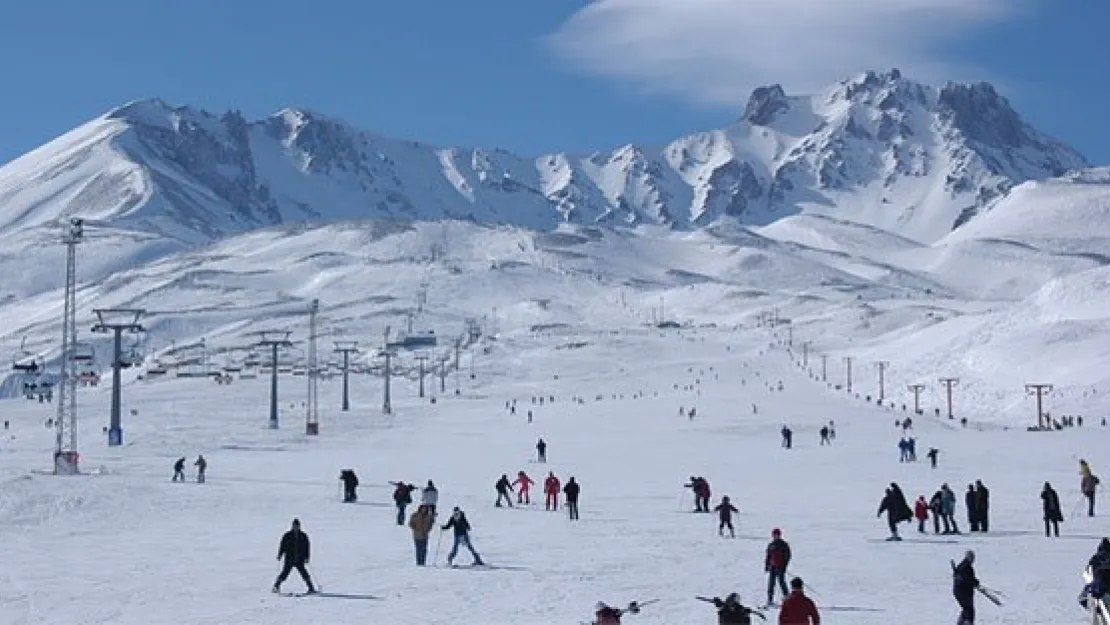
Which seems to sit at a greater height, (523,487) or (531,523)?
(523,487)

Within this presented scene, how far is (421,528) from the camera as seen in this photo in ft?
82.8

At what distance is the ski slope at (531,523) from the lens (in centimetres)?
2128

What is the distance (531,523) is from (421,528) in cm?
807

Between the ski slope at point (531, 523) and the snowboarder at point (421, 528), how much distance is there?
44 centimetres

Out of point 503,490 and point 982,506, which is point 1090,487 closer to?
point 982,506

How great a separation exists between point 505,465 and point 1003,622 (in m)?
34.0

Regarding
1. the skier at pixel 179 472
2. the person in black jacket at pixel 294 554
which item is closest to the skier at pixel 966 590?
the person in black jacket at pixel 294 554

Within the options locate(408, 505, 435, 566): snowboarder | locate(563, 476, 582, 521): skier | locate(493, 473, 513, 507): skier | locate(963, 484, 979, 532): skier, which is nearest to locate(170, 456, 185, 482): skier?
Answer: locate(493, 473, 513, 507): skier

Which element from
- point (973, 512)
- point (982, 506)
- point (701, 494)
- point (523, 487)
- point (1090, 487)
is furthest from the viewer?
point (523, 487)

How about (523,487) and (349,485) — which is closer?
(349,485)

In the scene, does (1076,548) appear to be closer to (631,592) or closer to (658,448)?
(631,592)

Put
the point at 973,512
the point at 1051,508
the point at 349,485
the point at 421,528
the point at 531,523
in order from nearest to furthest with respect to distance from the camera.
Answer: the point at 421,528 → the point at 1051,508 → the point at 973,512 → the point at 531,523 → the point at 349,485

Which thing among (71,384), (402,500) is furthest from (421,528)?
(71,384)

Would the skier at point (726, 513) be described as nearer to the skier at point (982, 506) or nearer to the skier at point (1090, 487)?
the skier at point (982, 506)
